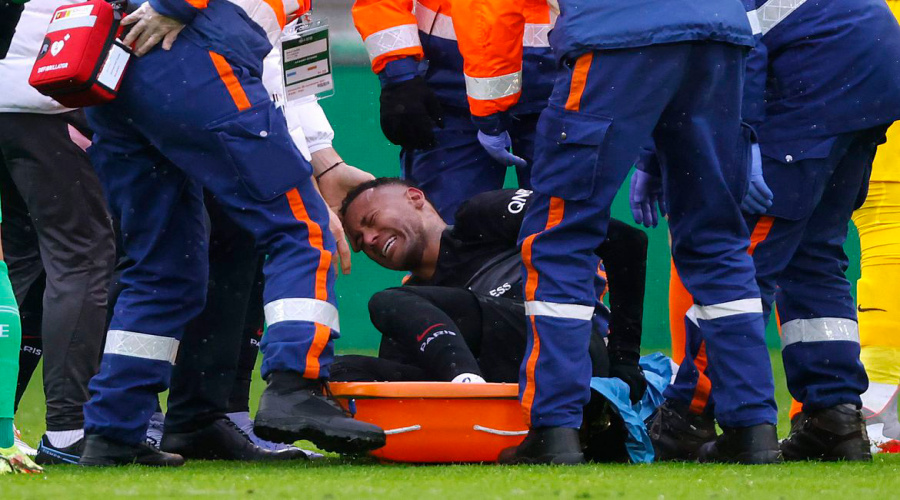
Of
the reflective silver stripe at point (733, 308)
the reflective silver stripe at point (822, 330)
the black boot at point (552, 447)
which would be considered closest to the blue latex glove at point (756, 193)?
the reflective silver stripe at point (733, 308)

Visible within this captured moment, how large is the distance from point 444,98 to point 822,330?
55.1 inches

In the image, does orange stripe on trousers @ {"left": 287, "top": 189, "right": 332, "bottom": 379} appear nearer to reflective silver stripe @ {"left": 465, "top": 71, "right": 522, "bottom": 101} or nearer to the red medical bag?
the red medical bag

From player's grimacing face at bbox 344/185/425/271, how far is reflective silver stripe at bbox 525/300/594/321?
0.88 m

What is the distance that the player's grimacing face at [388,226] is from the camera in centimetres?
373

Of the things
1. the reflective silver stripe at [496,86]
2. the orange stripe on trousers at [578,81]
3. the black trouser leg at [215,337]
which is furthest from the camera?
the reflective silver stripe at [496,86]

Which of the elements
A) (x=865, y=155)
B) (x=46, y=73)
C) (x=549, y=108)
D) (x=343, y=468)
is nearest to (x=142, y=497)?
(x=343, y=468)

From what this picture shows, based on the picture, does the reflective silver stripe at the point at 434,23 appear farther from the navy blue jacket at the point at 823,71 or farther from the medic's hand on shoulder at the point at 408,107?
the navy blue jacket at the point at 823,71

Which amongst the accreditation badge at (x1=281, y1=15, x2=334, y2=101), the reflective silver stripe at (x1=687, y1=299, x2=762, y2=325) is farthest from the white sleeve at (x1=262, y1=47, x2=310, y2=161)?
the reflective silver stripe at (x1=687, y1=299, x2=762, y2=325)

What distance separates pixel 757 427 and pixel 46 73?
5.73ft

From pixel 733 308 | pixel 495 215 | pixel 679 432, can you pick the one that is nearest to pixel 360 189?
pixel 495 215

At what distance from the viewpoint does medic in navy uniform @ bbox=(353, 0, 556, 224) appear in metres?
3.88

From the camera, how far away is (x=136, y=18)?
2.79 m

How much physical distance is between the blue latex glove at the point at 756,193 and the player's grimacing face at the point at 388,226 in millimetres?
1008

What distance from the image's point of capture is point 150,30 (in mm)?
2771
